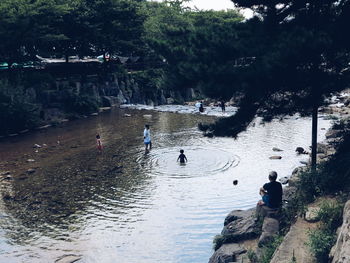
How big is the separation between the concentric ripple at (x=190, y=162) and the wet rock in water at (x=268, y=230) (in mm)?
9112

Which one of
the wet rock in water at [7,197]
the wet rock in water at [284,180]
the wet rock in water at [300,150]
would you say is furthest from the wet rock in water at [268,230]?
the wet rock in water at [300,150]

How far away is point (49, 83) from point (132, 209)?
3182 cm

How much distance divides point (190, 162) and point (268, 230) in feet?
39.3

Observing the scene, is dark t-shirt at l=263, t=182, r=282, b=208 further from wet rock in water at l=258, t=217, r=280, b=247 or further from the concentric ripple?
the concentric ripple

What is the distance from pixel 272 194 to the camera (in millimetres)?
13219

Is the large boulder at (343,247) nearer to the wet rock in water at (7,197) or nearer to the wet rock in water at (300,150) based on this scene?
the wet rock in water at (7,197)

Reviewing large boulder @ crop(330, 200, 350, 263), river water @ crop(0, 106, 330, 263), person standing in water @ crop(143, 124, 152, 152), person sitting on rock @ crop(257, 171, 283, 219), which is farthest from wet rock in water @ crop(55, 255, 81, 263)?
person standing in water @ crop(143, 124, 152, 152)

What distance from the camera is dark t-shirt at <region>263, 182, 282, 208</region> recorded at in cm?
1312

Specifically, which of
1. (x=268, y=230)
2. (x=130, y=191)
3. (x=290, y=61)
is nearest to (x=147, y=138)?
(x=130, y=191)

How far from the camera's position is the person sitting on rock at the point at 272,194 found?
43.1ft

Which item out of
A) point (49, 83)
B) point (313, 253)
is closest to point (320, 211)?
point (313, 253)

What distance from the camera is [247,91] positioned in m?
14.4

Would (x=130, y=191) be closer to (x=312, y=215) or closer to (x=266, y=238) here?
(x=266, y=238)

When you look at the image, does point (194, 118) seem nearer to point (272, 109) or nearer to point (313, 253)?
point (272, 109)
